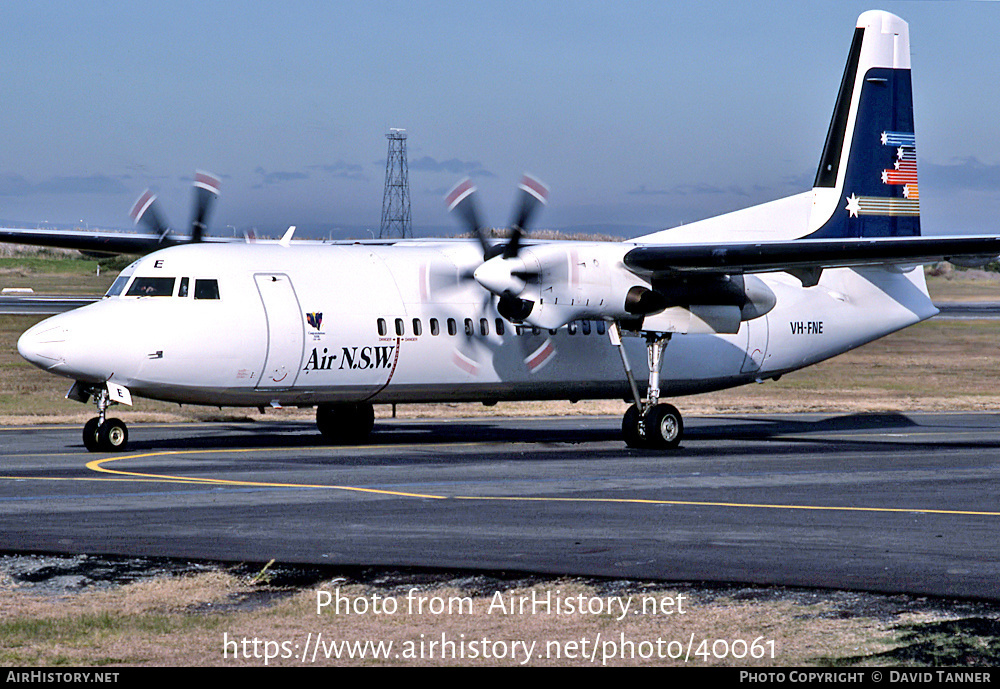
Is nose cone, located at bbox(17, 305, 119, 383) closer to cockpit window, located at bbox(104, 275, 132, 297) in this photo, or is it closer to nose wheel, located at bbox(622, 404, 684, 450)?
cockpit window, located at bbox(104, 275, 132, 297)

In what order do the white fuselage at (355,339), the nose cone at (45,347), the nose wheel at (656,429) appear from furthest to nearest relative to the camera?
the nose wheel at (656,429) → the white fuselage at (355,339) → the nose cone at (45,347)

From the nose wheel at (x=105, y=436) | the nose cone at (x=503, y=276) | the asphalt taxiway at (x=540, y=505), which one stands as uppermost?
the nose cone at (x=503, y=276)

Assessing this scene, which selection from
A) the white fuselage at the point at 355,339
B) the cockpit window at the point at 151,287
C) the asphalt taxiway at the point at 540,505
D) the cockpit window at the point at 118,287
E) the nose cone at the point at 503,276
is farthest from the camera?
the nose cone at the point at 503,276

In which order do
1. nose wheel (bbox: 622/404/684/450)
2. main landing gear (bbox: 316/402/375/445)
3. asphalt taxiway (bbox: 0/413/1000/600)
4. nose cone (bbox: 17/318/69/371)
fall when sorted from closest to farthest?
asphalt taxiway (bbox: 0/413/1000/600) → nose cone (bbox: 17/318/69/371) → nose wheel (bbox: 622/404/684/450) → main landing gear (bbox: 316/402/375/445)

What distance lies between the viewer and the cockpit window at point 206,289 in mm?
22125

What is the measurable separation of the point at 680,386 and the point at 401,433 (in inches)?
252

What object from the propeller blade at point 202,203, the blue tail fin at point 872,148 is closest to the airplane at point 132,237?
the propeller blade at point 202,203

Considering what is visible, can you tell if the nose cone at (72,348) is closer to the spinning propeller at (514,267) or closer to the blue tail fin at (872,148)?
the spinning propeller at (514,267)

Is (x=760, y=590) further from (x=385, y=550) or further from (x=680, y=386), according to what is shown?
(x=680, y=386)

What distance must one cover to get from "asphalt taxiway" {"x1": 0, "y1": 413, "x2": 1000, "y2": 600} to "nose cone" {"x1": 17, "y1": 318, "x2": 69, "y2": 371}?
1716 mm

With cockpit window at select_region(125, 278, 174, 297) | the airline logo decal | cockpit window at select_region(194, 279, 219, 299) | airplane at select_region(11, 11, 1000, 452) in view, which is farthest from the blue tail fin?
cockpit window at select_region(125, 278, 174, 297)

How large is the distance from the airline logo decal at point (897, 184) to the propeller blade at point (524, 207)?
393 inches

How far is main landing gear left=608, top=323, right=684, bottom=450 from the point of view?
24484 millimetres
